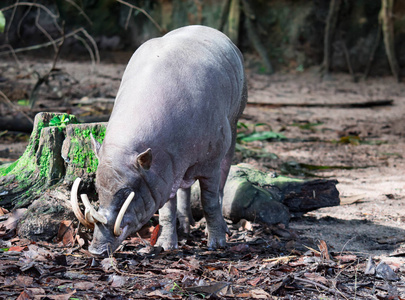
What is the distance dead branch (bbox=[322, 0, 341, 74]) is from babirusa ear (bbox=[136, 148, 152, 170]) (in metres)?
11.0

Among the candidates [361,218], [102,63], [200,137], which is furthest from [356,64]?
[200,137]

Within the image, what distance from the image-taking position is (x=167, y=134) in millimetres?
3572

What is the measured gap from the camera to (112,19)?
14641mm

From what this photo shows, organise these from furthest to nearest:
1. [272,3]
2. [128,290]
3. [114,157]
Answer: [272,3] < [114,157] < [128,290]

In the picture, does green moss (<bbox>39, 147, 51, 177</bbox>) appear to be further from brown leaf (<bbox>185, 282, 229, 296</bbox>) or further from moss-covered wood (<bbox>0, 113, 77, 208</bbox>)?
brown leaf (<bbox>185, 282, 229, 296</bbox>)

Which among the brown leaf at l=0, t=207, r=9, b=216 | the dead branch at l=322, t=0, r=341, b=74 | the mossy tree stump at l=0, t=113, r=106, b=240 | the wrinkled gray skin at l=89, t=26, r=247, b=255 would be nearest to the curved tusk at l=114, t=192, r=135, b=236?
the wrinkled gray skin at l=89, t=26, r=247, b=255

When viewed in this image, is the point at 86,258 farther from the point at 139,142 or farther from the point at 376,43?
the point at 376,43

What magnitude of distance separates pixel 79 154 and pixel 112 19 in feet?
36.3

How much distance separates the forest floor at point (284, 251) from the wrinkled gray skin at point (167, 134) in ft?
0.88

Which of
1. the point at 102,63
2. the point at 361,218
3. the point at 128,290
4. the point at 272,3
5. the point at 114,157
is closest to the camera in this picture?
the point at 128,290

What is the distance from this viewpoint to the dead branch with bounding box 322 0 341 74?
13.4m

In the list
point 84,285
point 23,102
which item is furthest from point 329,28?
point 84,285

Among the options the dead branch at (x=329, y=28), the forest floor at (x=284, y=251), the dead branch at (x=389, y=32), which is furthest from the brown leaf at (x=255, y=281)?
the dead branch at (x=389, y=32)

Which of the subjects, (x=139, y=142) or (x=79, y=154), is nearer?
(x=139, y=142)
